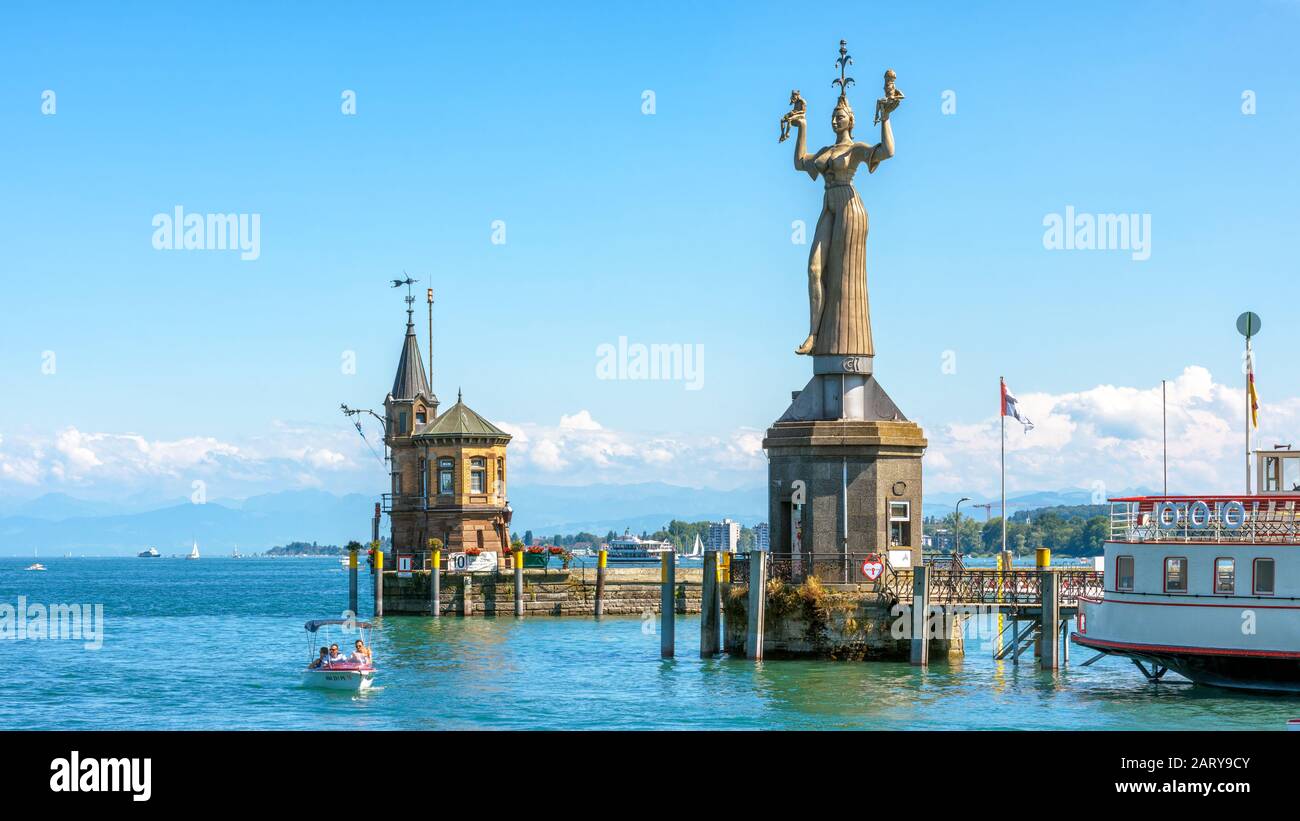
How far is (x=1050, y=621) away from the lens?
1732 inches

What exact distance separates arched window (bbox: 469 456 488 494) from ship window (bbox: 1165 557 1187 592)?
1925 inches

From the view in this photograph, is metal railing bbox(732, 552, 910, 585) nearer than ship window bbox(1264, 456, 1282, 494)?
No

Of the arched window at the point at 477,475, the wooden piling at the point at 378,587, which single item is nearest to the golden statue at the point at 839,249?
the wooden piling at the point at 378,587

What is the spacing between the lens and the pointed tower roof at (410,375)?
9119cm

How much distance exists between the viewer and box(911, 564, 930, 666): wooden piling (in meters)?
42.9

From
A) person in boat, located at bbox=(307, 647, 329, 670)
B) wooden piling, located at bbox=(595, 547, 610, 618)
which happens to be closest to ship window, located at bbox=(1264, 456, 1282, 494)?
person in boat, located at bbox=(307, 647, 329, 670)

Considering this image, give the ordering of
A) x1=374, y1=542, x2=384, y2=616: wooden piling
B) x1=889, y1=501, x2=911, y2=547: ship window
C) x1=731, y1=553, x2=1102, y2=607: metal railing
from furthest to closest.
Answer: x1=374, y1=542, x2=384, y2=616: wooden piling < x1=889, y1=501, x2=911, y2=547: ship window < x1=731, y1=553, x2=1102, y2=607: metal railing

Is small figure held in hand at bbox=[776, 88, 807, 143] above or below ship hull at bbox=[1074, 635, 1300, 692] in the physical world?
above

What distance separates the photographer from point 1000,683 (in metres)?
43.2

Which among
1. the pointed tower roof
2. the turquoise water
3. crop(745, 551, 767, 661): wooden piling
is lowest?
the turquoise water

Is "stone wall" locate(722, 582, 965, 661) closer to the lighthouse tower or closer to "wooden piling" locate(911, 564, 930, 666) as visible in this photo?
"wooden piling" locate(911, 564, 930, 666)

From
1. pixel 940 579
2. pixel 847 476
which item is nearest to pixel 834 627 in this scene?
pixel 940 579
